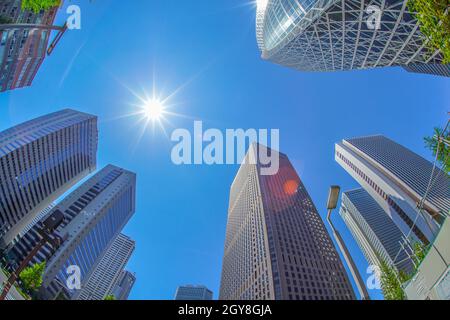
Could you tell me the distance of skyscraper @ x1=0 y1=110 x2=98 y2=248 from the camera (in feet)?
292

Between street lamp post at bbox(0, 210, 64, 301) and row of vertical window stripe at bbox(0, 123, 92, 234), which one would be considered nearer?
street lamp post at bbox(0, 210, 64, 301)

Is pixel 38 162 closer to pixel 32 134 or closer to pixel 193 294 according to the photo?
pixel 32 134

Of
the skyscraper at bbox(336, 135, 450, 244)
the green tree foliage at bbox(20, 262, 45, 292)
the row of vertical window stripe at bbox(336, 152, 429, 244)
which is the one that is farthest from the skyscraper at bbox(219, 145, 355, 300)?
the green tree foliage at bbox(20, 262, 45, 292)

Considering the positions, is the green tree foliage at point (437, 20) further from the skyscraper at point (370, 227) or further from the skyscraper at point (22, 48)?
the skyscraper at point (370, 227)

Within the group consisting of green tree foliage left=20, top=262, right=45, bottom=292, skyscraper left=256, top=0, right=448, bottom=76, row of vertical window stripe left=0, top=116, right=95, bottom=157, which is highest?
row of vertical window stripe left=0, top=116, right=95, bottom=157

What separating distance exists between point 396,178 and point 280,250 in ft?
213

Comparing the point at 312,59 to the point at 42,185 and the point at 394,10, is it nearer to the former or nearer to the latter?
the point at 394,10

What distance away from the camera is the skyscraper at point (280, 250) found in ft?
232

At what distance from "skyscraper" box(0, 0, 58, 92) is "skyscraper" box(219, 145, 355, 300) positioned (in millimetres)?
87936

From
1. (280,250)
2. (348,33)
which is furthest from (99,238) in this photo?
(348,33)

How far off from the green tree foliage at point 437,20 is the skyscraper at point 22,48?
61648 mm

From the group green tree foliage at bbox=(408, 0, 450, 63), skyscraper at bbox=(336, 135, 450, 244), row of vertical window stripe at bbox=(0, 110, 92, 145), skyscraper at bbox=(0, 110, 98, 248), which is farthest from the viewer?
row of vertical window stripe at bbox=(0, 110, 92, 145)

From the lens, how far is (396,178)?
100500mm

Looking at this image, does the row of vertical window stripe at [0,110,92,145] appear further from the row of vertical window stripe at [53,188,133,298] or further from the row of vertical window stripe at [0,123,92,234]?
the row of vertical window stripe at [53,188,133,298]
